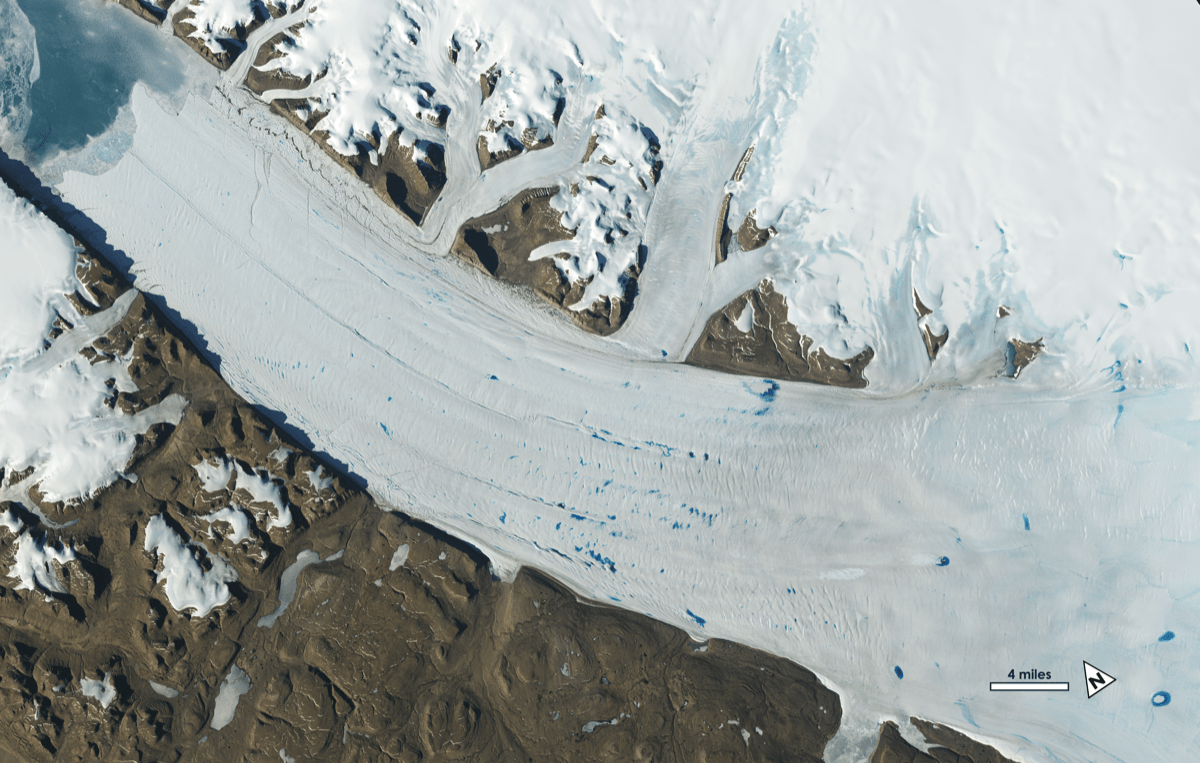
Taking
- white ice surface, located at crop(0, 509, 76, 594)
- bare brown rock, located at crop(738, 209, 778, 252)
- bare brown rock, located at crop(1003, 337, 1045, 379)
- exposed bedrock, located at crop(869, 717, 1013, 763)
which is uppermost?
bare brown rock, located at crop(738, 209, 778, 252)

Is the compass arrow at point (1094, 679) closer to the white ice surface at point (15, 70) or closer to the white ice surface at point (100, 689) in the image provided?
the white ice surface at point (100, 689)

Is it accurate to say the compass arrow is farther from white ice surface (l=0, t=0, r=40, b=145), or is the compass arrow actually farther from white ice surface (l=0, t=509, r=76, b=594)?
white ice surface (l=0, t=0, r=40, b=145)

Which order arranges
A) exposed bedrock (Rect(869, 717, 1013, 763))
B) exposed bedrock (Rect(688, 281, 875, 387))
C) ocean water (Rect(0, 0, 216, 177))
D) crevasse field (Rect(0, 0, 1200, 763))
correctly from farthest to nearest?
ocean water (Rect(0, 0, 216, 177)) < exposed bedrock (Rect(688, 281, 875, 387)) < exposed bedrock (Rect(869, 717, 1013, 763)) < crevasse field (Rect(0, 0, 1200, 763))

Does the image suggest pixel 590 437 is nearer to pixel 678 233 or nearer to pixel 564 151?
pixel 678 233

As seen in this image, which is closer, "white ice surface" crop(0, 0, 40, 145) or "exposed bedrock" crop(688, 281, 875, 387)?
"exposed bedrock" crop(688, 281, 875, 387)

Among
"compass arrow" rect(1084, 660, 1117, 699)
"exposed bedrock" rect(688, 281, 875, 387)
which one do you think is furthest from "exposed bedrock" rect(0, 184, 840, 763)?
"exposed bedrock" rect(688, 281, 875, 387)

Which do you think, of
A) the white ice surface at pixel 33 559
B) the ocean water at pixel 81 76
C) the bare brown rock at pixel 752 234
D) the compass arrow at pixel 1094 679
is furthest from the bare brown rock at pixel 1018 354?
the white ice surface at pixel 33 559

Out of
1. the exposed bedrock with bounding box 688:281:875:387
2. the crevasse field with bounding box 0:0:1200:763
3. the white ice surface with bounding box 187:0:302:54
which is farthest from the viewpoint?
the white ice surface with bounding box 187:0:302:54

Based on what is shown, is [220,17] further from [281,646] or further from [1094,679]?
[1094,679]
